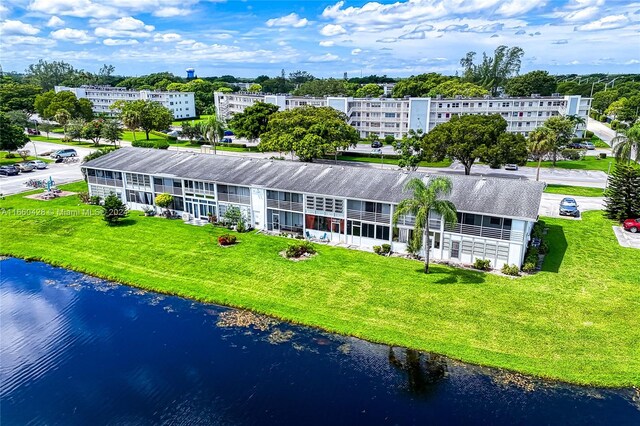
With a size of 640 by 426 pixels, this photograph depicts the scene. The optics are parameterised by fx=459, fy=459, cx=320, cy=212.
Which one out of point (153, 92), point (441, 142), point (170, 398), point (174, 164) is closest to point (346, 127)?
point (441, 142)

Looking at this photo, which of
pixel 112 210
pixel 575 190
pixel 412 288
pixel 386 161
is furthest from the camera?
pixel 386 161

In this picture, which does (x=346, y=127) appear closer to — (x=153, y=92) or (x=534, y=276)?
(x=534, y=276)

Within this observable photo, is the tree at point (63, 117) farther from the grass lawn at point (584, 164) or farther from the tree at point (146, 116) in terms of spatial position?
the grass lawn at point (584, 164)

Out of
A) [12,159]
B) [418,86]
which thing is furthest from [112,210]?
[418,86]

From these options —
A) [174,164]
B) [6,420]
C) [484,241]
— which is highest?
[174,164]

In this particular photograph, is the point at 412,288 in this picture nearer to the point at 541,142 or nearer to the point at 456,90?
the point at 541,142

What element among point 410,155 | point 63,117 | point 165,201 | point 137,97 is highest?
point 137,97
